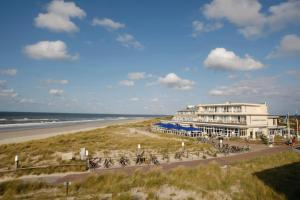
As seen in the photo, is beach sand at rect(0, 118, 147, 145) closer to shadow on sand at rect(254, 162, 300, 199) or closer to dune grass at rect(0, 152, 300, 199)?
dune grass at rect(0, 152, 300, 199)

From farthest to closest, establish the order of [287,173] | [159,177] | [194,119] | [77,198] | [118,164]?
[194,119] < [118,164] < [287,173] < [159,177] < [77,198]

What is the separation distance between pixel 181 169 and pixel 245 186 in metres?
4.56

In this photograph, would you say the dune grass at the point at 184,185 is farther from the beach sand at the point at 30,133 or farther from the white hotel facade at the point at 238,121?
the beach sand at the point at 30,133

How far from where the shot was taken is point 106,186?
43.1 ft

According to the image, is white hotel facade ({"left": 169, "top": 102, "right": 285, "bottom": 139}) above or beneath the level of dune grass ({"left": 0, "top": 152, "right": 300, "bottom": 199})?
above

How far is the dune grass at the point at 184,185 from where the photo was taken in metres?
11.6

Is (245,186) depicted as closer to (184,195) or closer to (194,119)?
(184,195)

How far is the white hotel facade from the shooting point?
138 ft

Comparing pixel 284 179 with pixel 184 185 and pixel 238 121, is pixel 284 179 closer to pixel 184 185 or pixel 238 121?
pixel 184 185

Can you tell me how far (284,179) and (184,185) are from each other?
632cm

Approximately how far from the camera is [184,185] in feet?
42.9

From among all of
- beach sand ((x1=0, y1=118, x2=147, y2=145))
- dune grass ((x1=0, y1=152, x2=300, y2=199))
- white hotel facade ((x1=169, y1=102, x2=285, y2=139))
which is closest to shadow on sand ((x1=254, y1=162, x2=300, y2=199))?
dune grass ((x1=0, y1=152, x2=300, y2=199))

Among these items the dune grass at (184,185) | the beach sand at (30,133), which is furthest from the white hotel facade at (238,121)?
the beach sand at (30,133)

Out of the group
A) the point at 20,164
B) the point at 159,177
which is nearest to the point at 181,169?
the point at 159,177
